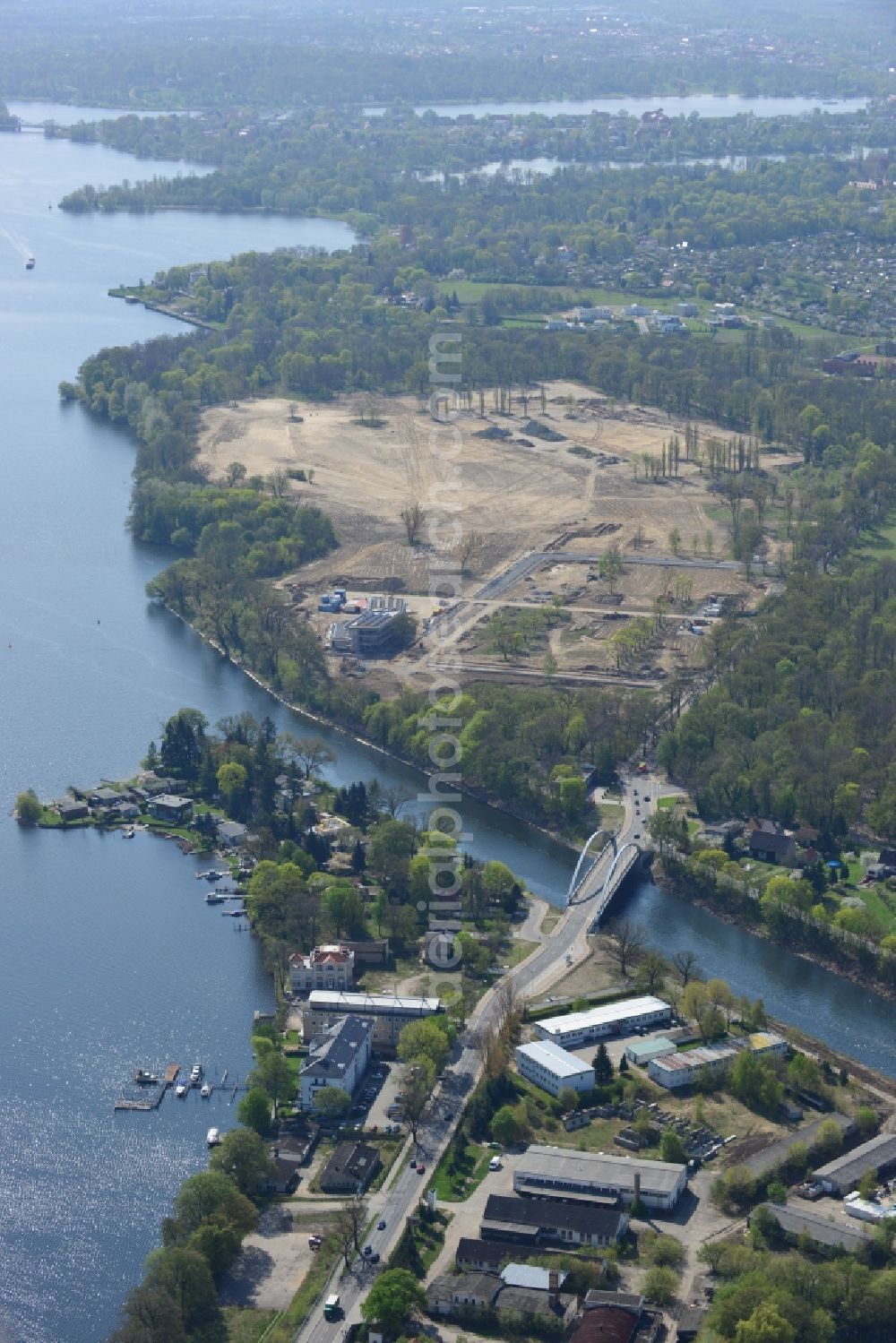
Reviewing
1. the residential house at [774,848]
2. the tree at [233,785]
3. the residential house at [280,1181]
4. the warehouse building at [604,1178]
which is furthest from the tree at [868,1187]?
the tree at [233,785]

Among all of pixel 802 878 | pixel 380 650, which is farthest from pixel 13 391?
pixel 802 878

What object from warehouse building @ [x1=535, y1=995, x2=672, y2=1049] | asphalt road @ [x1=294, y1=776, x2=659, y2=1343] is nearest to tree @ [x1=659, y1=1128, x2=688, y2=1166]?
asphalt road @ [x1=294, y1=776, x2=659, y2=1343]

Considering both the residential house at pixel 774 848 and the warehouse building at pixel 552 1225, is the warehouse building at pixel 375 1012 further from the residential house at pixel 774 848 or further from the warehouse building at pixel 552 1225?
the residential house at pixel 774 848

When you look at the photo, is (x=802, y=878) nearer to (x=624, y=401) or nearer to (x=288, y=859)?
(x=288, y=859)

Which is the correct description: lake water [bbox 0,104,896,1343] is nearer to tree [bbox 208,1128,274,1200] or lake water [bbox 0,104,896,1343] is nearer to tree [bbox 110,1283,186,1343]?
tree [bbox 208,1128,274,1200]

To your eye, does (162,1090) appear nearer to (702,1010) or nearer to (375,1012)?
(375,1012)
